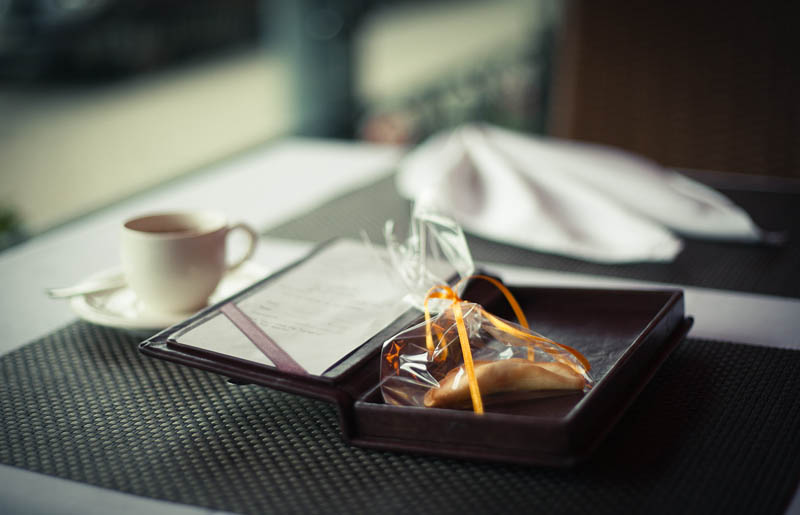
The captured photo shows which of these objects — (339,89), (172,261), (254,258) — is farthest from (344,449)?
(339,89)

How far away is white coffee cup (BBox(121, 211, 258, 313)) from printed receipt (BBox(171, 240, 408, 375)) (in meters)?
0.06

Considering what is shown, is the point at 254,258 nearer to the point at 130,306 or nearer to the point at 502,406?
the point at 130,306

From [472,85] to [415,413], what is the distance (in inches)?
106

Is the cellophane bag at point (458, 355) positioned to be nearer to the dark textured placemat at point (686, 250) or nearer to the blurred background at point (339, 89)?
the dark textured placemat at point (686, 250)

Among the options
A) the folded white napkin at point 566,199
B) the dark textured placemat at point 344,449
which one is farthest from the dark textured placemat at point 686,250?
the dark textured placemat at point 344,449

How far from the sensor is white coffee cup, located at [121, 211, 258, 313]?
629 mm

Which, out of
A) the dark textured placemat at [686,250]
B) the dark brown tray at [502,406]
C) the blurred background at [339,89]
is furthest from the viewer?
the blurred background at [339,89]

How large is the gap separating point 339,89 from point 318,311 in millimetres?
1567

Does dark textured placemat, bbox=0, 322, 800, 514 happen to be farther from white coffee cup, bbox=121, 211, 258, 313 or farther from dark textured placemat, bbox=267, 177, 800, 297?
dark textured placemat, bbox=267, 177, 800, 297

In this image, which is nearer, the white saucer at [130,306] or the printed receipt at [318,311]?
the printed receipt at [318,311]

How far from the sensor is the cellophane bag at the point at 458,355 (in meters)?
0.49

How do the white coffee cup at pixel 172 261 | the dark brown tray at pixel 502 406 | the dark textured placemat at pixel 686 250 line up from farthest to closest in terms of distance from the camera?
the dark textured placemat at pixel 686 250 < the white coffee cup at pixel 172 261 < the dark brown tray at pixel 502 406

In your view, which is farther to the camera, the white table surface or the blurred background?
the blurred background

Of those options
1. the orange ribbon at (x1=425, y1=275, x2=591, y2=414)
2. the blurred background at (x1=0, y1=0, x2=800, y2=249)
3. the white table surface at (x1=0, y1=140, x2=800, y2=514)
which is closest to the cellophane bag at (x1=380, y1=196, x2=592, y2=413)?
the orange ribbon at (x1=425, y1=275, x2=591, y2=414)
